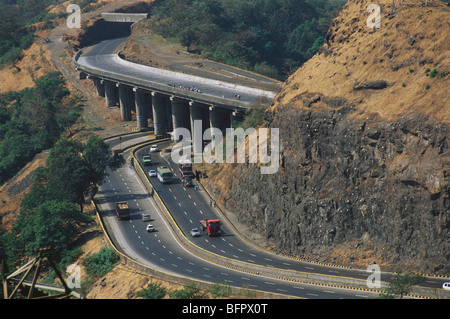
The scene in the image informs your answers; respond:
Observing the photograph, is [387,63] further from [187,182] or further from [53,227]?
[53,227]

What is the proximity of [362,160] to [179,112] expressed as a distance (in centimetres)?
5467

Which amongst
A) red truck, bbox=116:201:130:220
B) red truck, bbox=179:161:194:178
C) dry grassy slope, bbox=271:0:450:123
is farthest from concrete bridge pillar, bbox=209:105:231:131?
red truck, bbox=116:201:130:220

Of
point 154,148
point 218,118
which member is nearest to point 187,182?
point 218,118

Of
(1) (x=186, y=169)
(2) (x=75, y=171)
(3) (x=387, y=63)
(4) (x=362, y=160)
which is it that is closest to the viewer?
(4) (x=362, y=160)

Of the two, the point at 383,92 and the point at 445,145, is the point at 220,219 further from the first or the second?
the point at 445,145

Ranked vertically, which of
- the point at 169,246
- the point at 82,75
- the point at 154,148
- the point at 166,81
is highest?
the point at 166,81

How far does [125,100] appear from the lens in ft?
463

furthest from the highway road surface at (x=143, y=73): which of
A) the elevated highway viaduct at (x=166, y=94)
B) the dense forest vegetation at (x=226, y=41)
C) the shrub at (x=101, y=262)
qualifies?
the shrub at (x=101, y=262)

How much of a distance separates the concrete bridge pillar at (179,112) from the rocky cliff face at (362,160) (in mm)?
35858

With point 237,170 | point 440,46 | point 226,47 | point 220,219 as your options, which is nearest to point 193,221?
point 220,219

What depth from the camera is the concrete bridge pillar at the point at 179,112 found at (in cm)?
12219

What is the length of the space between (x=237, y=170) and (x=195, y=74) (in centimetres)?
4783

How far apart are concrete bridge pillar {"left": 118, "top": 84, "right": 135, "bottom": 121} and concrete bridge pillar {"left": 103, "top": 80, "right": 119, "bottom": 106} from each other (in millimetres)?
7277

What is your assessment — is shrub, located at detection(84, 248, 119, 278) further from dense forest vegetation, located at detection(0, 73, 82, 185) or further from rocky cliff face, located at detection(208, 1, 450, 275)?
dense forest vegetation, located at detection(0, 73, 82, 185)
